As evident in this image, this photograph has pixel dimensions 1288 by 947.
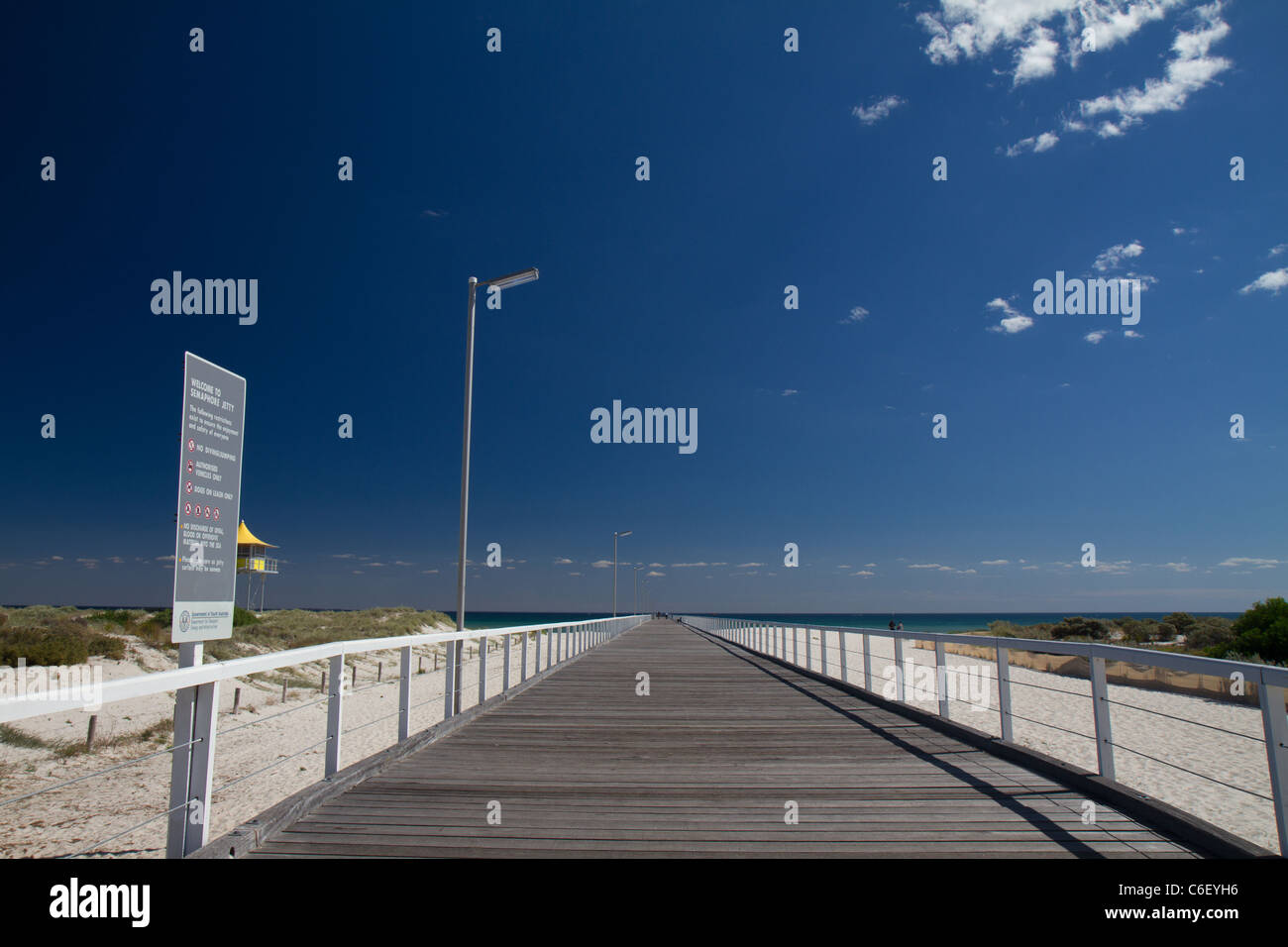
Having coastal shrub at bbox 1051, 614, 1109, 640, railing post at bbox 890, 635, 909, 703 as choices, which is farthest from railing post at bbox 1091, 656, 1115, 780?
coastal shrub at bbox 1051, 614, 1109, 640

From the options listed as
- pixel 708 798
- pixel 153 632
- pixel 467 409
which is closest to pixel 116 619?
pixel 153 632

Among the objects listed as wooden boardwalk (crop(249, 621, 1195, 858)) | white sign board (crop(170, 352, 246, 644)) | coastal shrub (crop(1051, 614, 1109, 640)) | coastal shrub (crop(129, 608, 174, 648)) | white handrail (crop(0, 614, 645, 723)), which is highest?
white sign board (crop(170, 352, 246, 644))

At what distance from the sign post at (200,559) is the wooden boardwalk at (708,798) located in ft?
1.97

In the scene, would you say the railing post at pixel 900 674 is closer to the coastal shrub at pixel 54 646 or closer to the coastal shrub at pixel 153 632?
the coastal shrub at pixel 54 646

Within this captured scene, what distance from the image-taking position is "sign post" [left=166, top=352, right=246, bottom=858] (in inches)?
145

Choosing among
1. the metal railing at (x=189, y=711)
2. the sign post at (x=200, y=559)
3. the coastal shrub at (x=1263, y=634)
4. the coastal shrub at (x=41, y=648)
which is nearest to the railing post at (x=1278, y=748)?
the metal railing at (x=189, y=711)

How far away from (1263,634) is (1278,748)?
22.2m

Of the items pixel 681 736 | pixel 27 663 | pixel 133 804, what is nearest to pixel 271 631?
pixel 27 663

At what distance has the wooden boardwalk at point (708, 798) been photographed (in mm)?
4289

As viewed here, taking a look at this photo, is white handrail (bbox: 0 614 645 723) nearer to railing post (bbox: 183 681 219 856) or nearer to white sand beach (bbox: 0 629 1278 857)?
railing post (bbox: 183 681 219 856)

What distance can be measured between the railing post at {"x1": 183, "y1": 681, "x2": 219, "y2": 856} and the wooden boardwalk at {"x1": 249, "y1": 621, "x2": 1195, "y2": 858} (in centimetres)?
44

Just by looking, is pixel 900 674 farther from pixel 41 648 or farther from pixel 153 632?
pixel 153 632
